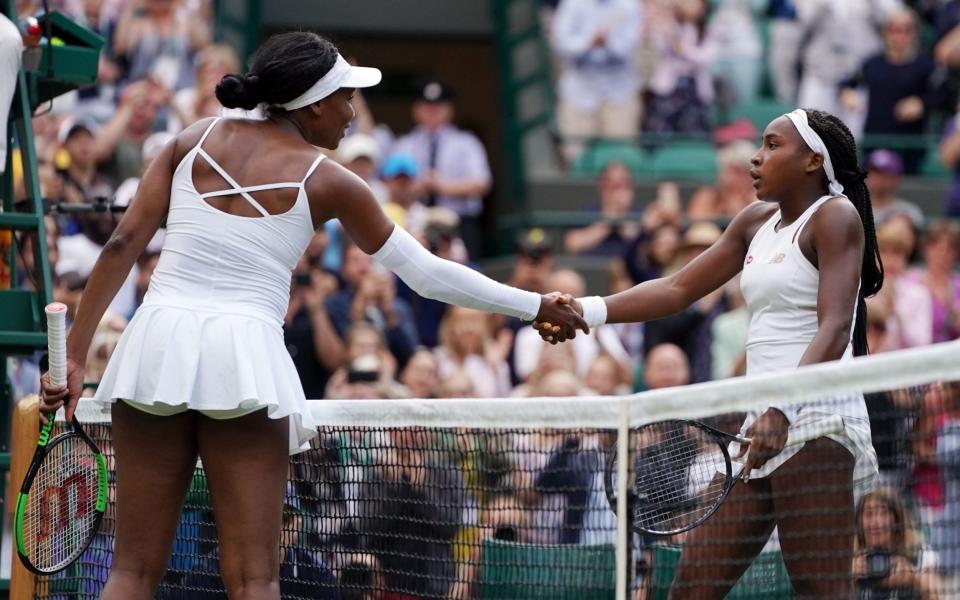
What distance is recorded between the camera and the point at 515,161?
14789 mm

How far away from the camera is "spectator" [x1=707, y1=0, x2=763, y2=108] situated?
14.8 m

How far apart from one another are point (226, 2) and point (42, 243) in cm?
1004

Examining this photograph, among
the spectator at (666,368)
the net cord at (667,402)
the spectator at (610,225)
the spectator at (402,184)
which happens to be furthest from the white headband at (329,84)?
the spectator at (610,225)

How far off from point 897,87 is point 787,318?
9685mm

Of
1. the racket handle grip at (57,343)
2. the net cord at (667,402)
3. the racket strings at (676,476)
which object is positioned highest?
the racket handle grip at (57,343)

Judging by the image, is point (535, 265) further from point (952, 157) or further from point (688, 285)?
point (688, 285)

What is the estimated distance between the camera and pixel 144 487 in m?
4.65

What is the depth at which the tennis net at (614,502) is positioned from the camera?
445 centimetres

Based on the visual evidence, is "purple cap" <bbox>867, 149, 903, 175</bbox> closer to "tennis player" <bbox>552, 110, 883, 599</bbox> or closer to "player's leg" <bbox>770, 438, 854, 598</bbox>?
"tennis player" <bbox>552, 110, 883, 599</bbox>

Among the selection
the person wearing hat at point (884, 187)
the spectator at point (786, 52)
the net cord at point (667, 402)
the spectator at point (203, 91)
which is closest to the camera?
the net cord at point (667, 402)

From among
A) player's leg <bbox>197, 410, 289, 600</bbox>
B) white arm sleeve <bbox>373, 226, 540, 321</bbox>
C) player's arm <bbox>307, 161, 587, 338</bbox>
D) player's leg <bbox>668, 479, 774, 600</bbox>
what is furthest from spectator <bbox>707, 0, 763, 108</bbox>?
player's leg <bbox>197, 410, 289, 600</bbox>

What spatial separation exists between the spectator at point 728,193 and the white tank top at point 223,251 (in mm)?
8081

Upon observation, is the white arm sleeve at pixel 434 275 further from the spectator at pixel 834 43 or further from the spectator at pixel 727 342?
the spectator at pixel 834 43

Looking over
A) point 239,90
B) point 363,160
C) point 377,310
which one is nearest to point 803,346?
point 239,90
